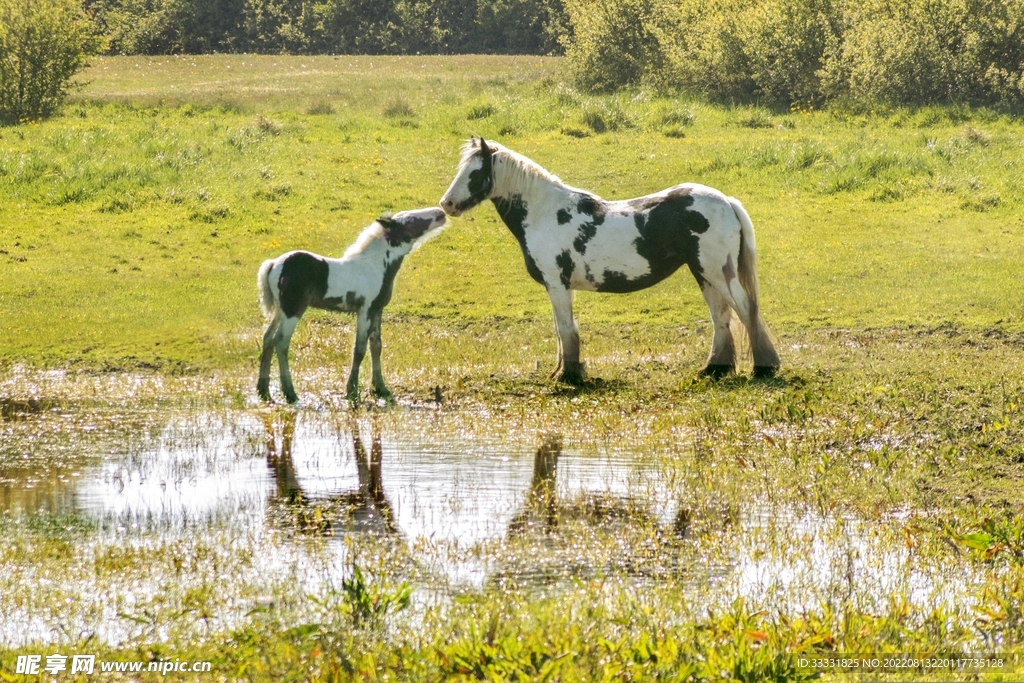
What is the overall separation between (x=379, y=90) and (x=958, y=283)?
2264 cm

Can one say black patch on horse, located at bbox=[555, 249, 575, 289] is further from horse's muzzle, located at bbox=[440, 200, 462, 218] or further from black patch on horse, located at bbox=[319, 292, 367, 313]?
black patch on horse, located at bbox=[319, 292, 367, 313]

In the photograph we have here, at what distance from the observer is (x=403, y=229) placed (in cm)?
1226

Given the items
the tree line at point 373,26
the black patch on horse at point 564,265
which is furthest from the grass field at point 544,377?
the tree line at point 373,26

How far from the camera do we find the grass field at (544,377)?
5.91 meters

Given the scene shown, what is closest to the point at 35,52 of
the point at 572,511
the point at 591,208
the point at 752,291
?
the point at 591,208

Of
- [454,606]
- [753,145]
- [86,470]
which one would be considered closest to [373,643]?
[454,606]

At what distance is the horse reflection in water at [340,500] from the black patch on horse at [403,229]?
255cm

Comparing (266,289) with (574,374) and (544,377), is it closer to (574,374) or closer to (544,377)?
(544,377)

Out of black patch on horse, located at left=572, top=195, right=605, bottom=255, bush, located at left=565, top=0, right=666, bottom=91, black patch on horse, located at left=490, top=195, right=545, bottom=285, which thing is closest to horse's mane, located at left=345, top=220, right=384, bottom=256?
black patch on horse, located at left=490, top=195, right=545, bottom=285

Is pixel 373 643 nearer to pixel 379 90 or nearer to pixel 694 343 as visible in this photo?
pixel 694 343

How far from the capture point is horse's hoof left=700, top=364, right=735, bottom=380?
12.5 meters

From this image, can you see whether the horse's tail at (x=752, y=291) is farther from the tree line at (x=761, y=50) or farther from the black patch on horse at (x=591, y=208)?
the tree line at (x=761, y=50)

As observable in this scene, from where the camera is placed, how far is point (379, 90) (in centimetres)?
3641

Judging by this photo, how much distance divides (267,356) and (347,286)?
107 cm
